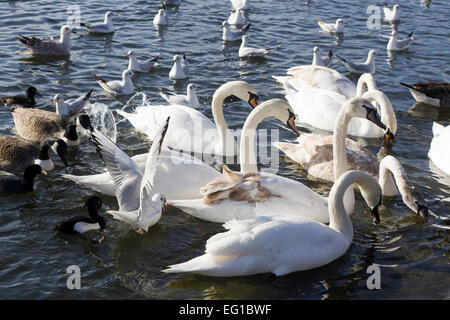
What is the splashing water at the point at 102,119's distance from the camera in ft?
36.3

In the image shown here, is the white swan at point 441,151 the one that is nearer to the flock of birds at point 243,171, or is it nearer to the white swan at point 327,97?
the flock of birds at point 243,171

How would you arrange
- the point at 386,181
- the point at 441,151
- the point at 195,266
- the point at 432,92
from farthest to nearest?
the point at 432,92, the point at 441,151, the point at 386,181, the point at 195,266

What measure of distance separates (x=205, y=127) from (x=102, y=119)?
2.11m

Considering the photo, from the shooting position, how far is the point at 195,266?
6980 mm

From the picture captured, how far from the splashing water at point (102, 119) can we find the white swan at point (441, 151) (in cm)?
515

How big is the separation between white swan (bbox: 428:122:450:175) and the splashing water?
→ 5.15 metres

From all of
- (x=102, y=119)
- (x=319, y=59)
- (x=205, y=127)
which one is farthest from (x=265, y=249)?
(x=319, y=59)

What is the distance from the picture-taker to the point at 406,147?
36.9 ft

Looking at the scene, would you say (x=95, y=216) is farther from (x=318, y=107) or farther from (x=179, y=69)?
(x=179, y=69)

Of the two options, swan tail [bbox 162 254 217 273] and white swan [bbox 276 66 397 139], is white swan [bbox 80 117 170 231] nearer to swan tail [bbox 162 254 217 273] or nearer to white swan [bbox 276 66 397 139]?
swan tail [bbox 162 254 217 273]

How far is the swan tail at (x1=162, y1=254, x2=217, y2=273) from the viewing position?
6.93 m

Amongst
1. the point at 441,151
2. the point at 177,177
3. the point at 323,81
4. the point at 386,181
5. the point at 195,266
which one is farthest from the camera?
the point at 323,81
